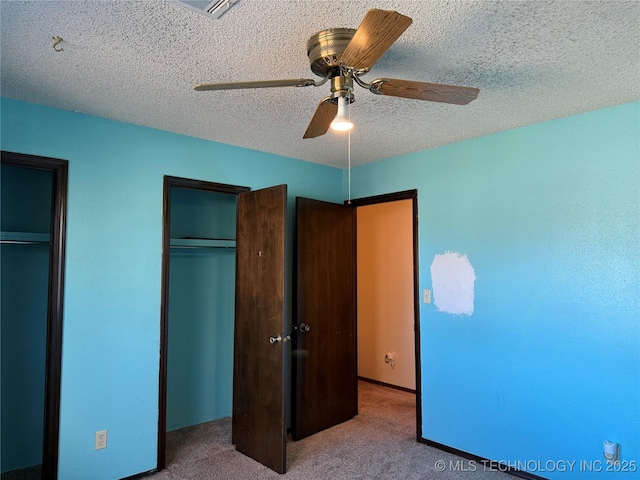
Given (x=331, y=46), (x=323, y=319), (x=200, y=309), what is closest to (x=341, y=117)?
(x=331, y=46)

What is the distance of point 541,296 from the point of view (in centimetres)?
276

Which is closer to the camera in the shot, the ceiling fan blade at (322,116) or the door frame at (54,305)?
the ceiling fan blade at (322,116)

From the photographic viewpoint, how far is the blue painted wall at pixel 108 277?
2525 mm

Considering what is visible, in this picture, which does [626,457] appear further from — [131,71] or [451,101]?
[131,71]

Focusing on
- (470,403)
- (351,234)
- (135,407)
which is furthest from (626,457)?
(135,407)

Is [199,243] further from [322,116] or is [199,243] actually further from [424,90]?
[424,90]

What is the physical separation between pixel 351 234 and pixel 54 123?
2.54m

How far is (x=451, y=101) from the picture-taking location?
1.75 m

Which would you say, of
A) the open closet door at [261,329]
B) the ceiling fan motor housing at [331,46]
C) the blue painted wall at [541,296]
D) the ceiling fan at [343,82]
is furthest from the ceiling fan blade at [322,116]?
the blue painted wall at [541,296]

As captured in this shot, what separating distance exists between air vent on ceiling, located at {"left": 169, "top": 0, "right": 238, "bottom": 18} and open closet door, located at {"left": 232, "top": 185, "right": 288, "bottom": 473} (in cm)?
149

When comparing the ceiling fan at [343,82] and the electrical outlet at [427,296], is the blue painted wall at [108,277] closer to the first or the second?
the ceiling fan at [343,82]

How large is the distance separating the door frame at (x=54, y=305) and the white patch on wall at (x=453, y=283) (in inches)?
104
